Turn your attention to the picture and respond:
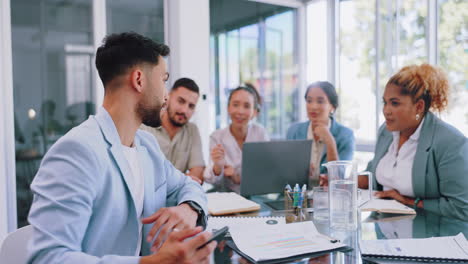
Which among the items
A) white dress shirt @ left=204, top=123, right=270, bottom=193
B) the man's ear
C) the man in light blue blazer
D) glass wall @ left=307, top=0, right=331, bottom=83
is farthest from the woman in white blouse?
glass wall @ left=307, top=0, right=331, bottom=83

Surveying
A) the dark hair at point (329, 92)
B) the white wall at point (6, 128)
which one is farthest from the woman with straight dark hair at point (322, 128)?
the white wall at point (6, 128)

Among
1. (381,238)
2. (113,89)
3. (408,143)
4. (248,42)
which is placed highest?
(248,42)

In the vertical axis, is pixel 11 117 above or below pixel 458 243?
above

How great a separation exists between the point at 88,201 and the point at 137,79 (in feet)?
1.50

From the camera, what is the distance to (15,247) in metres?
0.98

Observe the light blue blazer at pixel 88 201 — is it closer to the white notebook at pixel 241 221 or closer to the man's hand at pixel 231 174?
the white notebook at pixel 241 221

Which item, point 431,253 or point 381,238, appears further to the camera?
point 381,238

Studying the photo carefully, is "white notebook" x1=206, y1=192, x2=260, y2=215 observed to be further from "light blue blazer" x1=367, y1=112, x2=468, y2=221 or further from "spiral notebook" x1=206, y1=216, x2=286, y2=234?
"light blue blazer" x1=367, y1=112, x2=468, y2=221

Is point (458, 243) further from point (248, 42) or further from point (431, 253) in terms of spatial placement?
point (248, 42)

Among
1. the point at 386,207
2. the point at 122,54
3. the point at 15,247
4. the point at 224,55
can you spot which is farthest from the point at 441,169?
the point at 224,55

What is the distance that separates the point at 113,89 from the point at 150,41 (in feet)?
0.71

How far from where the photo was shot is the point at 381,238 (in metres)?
1.23

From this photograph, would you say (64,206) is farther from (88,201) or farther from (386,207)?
(386,207)

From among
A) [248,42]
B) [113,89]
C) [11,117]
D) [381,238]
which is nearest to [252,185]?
[381,238]
